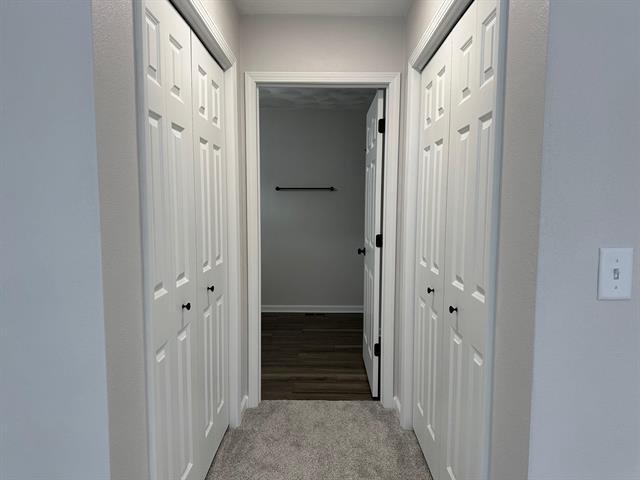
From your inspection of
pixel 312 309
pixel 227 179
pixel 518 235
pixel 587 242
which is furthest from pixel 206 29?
pixel 312 309

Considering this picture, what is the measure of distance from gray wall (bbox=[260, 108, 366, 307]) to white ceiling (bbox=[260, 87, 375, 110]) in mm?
150

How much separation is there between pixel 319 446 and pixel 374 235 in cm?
131

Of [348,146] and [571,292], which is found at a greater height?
[348,146]

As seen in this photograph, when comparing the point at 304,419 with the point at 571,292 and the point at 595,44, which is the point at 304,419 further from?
the point at 595,44

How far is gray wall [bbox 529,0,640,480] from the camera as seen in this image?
94cm

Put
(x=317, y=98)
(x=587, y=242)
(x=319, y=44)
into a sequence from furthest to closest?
(x=317, y=98) < (x=319, y=44) < (x=587, y=242)

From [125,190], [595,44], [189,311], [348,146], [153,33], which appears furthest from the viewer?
[348,146]

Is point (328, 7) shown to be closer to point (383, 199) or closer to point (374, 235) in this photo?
point (383, 199)

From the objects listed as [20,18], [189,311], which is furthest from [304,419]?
[20,18]

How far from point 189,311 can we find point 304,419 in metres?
1.27

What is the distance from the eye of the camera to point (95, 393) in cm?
104

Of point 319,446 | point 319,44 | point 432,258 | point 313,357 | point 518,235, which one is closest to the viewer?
point 518,235

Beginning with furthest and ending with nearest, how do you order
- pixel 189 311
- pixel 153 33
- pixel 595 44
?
pixel 189 311 → pixel 153 33 → pixel 595 44

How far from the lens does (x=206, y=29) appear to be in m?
1.89
